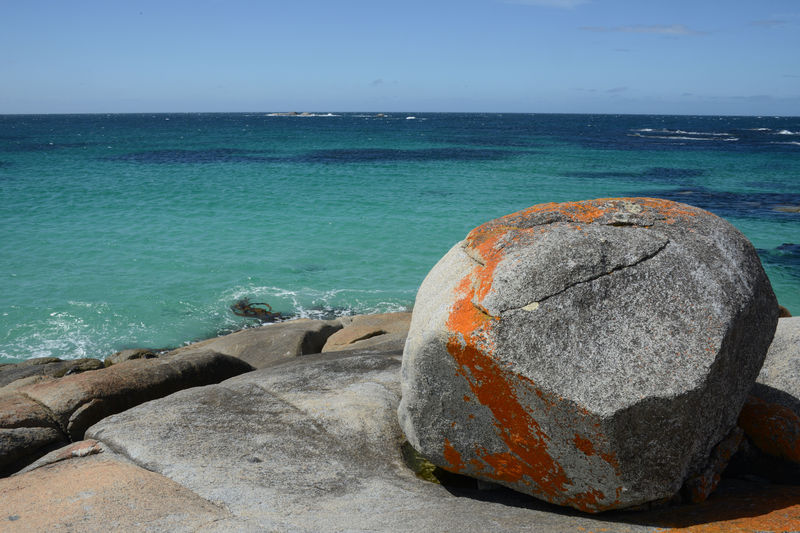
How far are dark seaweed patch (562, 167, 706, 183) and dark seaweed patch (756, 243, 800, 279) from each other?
1494cm

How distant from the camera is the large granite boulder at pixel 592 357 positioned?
3.26 meters

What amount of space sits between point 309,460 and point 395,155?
138ft

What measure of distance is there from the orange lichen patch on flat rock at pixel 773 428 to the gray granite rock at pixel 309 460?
1.47 metres

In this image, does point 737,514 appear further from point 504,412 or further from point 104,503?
point 104,503

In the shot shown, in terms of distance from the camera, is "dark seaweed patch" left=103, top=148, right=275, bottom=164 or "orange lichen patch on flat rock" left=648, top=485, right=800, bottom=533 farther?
"dark seaweed patch" left=103, top=148, right=275, bottom=164

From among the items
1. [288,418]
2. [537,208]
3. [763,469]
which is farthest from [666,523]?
[288,418]

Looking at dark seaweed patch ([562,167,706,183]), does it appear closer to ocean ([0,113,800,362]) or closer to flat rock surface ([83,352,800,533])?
ocean ([0,113,800,362])

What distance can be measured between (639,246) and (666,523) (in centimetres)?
159

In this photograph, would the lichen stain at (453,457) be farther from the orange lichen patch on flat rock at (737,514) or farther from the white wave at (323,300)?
the white wave at (323,300)

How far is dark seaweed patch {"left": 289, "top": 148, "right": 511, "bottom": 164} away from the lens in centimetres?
4151

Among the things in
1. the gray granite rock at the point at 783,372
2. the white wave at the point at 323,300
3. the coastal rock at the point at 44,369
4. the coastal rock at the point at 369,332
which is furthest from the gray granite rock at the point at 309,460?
the white wave at the point at 323,300

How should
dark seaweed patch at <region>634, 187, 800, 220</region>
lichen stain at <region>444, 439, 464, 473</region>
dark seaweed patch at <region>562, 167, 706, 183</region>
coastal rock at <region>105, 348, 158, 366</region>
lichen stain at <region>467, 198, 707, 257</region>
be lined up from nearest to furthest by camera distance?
lichen stain at <region>444, 439, 464, 473</region> → lichen stain at <region>467, 198, 707, 257</region> → coastal rock at <region>105, 348, 158, 366</region> → dark seaweed patch at <region>634, 187, 800, 220</region> → dark seaweed patch at <region>562, 167, 706, 183</region>

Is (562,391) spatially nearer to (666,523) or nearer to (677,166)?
(666,523)

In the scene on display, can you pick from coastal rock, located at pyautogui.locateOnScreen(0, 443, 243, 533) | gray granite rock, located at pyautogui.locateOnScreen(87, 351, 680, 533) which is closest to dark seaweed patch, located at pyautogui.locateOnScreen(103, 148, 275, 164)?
gray granite rock, located at pyautogui.locateOnScreen(87, 351, 680, 533)
